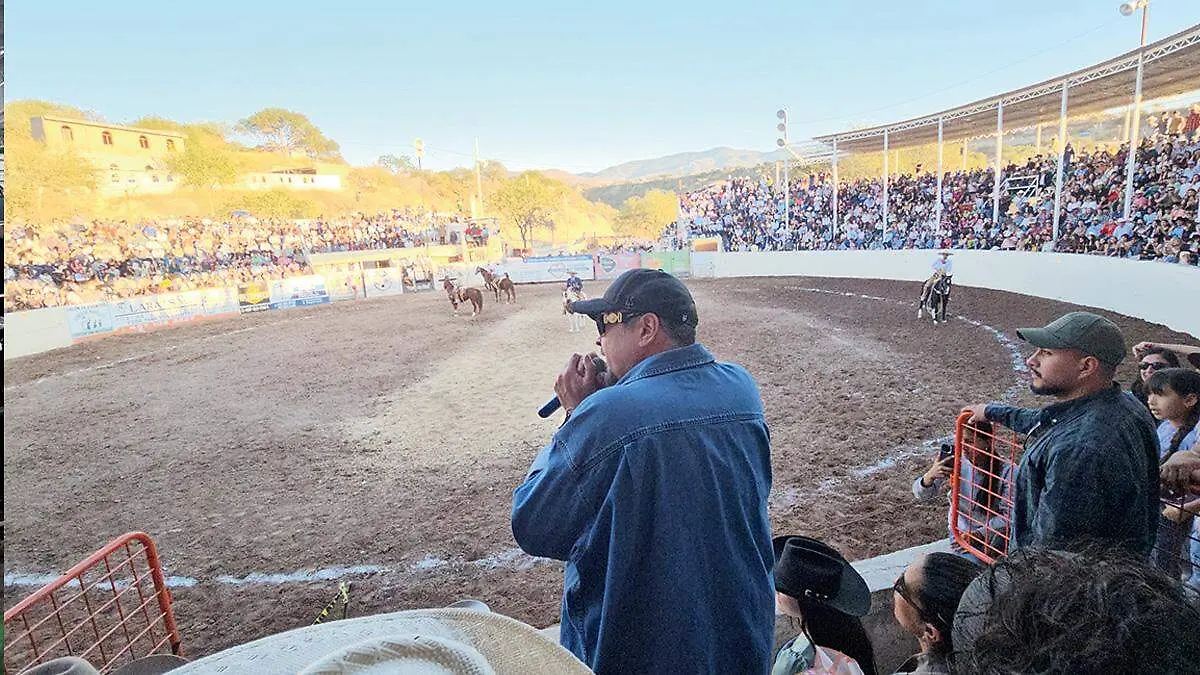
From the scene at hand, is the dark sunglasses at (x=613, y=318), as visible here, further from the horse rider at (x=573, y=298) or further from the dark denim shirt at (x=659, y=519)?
the horse rider at (x=573, y=298)

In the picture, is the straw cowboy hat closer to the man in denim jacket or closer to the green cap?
the man in denim jacket

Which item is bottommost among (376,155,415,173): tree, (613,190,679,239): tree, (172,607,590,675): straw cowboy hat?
(172,607,590,675): straw cowboy hat

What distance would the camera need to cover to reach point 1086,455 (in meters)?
1.78

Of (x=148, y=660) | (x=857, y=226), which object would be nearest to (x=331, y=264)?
(x=857, y=226)

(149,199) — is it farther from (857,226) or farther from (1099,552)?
(1099,552)

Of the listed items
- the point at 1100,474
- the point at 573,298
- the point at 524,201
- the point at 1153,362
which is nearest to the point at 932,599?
the point at 1100,474

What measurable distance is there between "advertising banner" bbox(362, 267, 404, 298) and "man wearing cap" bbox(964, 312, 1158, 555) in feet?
85.6

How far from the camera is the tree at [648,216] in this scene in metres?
83.5

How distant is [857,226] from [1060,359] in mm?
22972

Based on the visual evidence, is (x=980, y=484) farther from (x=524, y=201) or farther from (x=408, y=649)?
(x=524, y=201)

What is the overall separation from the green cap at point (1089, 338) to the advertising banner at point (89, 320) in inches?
822

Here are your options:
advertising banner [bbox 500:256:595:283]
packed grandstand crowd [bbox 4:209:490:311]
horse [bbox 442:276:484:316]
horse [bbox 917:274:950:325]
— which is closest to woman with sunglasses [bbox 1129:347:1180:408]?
horse [bbox 917:274:950:325]

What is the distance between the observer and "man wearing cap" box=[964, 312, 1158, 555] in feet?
5.82

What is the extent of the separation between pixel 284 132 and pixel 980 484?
78.6 m
